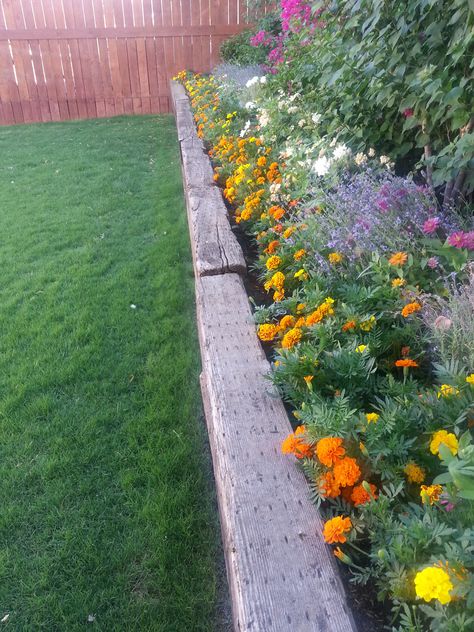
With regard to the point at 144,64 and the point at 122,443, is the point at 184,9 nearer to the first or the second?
the point at 144,64

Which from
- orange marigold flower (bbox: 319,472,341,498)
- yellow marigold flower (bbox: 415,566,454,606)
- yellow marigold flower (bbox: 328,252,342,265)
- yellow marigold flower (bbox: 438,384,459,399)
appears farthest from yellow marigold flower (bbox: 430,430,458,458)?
yellow marigold flower (bbox: 328,252,342,265)

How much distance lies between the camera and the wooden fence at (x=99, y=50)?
9.52 meters

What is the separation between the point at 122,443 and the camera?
2404 mm

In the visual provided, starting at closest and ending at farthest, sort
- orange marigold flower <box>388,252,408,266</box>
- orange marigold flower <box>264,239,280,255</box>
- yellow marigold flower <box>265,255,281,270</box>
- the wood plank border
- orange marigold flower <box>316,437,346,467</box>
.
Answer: orange marigold flower <box>316,437,346,467</box>, orange marigold flower <box>388,252,408,266</box>, yellow marigold flower <box>265,255,281,270</box>, orange marigold flower <box>264,239,280,255</box>, the wood plank border

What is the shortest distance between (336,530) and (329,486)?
0.16 m

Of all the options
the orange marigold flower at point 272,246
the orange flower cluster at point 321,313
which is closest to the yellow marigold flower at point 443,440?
the orange flower cluster at point 321,313

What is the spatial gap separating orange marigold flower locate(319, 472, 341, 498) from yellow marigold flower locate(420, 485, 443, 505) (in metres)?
0.21

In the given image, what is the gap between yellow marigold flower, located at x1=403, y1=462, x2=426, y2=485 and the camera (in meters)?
1.39

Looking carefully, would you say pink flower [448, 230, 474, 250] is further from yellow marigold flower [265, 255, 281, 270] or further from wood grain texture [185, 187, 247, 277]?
wood grain texture [185, 187, 247, 277]

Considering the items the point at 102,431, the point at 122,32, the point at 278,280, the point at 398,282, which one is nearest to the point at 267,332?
the point at 278,280

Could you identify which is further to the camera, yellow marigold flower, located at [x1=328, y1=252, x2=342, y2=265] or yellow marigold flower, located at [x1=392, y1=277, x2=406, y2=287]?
yellow marigold flower, located at [x1=328, y1=252, x2=342, y2=265]

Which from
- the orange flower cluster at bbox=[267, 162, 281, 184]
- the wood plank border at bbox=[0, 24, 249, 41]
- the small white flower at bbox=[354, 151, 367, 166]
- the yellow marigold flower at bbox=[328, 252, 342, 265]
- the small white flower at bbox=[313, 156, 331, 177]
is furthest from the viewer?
the wood plank border at bbox=[0, 24, 249, 41]

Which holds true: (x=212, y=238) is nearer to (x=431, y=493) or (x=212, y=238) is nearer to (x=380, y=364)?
(x=380, y=364)

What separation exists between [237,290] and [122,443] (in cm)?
89
